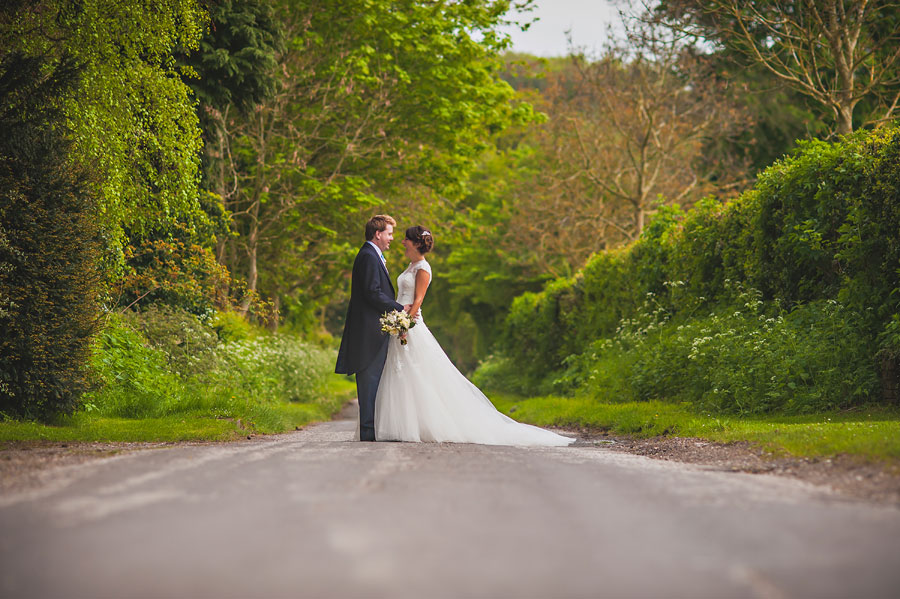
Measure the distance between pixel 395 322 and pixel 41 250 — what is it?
14.0 feet

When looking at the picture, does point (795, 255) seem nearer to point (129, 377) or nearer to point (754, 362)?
point (754, 362)

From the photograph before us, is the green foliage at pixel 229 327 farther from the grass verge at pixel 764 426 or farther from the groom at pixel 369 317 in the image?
the groom at pixel 369 317

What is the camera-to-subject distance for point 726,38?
18.7m

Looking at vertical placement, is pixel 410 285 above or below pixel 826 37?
below

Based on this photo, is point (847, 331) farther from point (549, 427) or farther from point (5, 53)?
point (5, 53)

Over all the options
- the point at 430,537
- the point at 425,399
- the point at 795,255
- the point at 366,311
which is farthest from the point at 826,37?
the point at 430,537

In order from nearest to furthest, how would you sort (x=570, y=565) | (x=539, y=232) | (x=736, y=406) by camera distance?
1. (x=570, y=565)
2. (x=736, y=406)
3. (x=539, y=232)

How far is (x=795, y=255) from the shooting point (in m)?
12.0

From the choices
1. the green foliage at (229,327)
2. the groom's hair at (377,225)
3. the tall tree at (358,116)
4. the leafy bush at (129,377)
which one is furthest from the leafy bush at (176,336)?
the tall tree at (358,116)

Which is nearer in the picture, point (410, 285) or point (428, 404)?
point (428, 404)

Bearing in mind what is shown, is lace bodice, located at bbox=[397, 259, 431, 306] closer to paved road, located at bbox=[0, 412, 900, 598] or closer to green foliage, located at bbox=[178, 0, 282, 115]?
paved road, located at bbox=[0, 412, 900, 598]

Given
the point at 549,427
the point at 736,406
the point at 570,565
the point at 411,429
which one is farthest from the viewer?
the point at 549,427

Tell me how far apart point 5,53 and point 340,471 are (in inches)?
303

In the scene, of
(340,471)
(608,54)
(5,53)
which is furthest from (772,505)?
(608,54)
